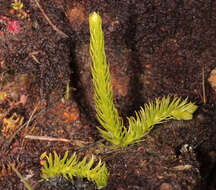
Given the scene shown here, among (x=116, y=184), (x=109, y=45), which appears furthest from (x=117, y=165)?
(x=109, y=45)

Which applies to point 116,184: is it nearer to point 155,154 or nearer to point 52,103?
point 155,154

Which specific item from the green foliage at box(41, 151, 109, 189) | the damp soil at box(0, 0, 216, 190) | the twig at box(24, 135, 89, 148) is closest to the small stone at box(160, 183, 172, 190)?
the damp soil at box(0, 0, 216, 190)

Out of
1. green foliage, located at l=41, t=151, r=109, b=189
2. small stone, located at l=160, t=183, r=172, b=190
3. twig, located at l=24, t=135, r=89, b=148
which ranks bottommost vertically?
small stone, located at l=160, t=183, r=172, b=190

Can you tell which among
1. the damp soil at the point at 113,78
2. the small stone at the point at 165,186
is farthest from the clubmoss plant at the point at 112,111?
the small stone at the point at 165,186

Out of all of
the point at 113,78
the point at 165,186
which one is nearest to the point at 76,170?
the point at 165,186

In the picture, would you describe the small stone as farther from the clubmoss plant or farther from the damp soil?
the clubmoss plant

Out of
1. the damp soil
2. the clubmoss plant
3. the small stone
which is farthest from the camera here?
the damp soil

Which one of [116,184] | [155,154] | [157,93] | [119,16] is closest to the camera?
[116,184]

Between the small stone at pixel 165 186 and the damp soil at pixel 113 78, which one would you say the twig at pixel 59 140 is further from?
the small stone at pixel 165 186

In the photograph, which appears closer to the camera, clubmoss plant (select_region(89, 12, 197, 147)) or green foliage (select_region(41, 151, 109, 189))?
clubmoss plant (select_region(89, 12, 197, 147))
